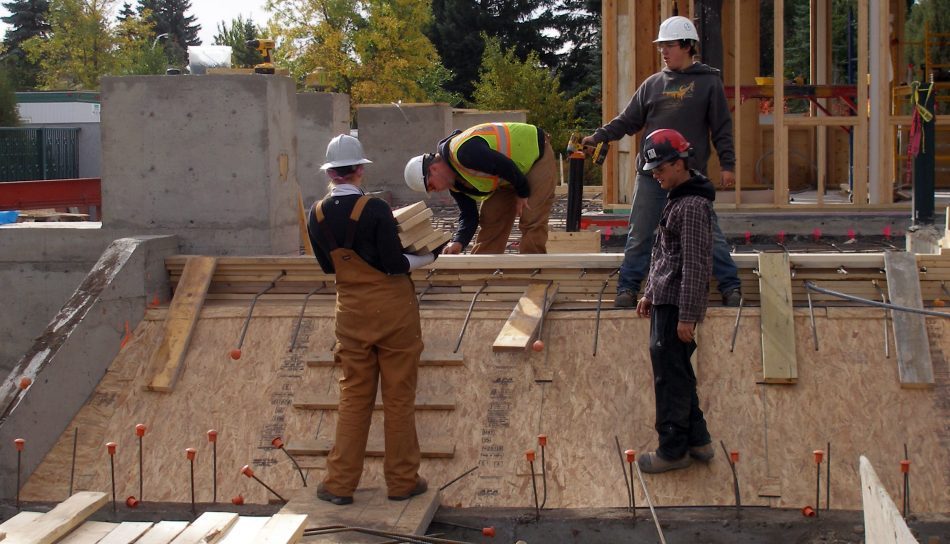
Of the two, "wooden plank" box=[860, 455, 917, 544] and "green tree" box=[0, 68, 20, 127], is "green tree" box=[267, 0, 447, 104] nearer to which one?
"green tree" box=[0, 68, 20, 127]

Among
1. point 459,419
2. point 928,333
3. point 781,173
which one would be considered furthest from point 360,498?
point 781,173

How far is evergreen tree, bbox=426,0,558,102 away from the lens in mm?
45594

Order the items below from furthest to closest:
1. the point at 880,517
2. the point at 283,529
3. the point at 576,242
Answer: the point at 576,242 < the point at 283,529 < the point at 880,517

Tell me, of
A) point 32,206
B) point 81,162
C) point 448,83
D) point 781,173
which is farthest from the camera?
point 448,83

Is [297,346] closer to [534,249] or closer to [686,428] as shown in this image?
[534,249]

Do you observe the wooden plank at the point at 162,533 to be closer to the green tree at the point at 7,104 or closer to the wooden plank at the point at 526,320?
the wooden plank at the point at 526,320

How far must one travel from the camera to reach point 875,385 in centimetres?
630

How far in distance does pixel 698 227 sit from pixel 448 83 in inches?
1626

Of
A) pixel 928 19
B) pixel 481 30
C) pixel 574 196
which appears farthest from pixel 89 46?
pixel 574 196

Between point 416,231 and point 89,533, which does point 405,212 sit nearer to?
point 416,231

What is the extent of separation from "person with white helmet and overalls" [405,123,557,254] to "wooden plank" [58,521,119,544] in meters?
3.01

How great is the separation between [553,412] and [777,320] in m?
1.50

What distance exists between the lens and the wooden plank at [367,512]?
5.38 metres

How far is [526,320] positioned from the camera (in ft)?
22.6
